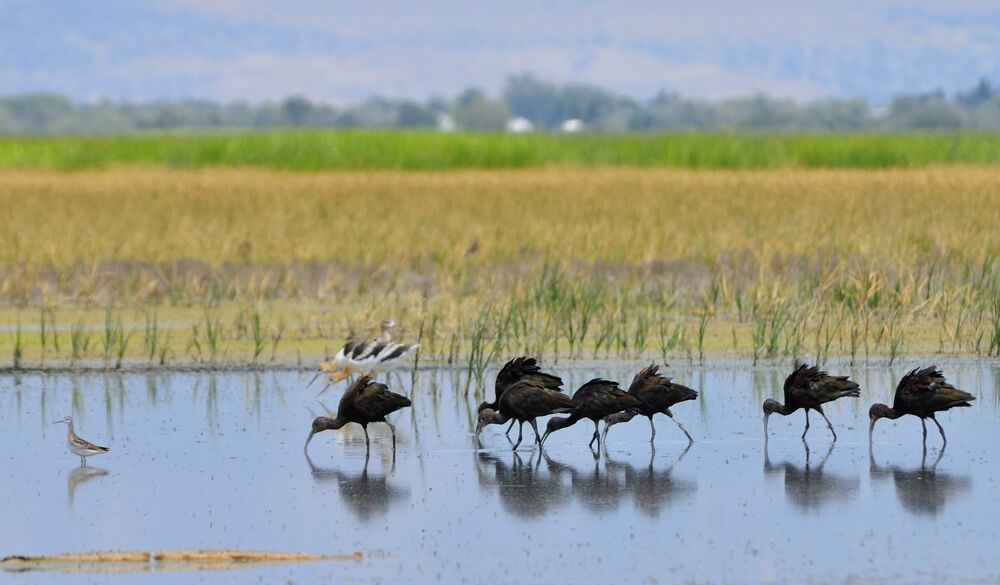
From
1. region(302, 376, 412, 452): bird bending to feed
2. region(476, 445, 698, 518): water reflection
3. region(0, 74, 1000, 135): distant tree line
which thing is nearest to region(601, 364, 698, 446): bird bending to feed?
region(476, 445, 698, 518): water reflection

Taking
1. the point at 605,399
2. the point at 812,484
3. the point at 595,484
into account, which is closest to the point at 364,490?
the point at 595,484

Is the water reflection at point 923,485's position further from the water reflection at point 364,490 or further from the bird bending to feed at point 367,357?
the bird bending to feed at point 367,357

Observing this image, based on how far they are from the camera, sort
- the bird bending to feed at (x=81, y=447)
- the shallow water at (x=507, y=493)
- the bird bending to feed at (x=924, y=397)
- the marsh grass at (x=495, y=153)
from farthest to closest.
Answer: the marsh grass at (x=495, y=153) < the bird bending to feed at (x=924, y=397) < the bird bending to feed at (x=81, y=447) < the shallow water at (x=507, y=493)

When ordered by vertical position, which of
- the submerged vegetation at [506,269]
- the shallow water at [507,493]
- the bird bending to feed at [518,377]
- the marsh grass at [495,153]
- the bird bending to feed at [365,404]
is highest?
the marsh grass at [495,153]

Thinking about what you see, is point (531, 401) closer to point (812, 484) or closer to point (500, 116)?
point (812, 484)

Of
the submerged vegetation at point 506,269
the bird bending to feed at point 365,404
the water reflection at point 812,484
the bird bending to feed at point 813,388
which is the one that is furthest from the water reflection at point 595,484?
the submerged vegetation at point 506,269

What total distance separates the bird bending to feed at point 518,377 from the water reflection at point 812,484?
148cm

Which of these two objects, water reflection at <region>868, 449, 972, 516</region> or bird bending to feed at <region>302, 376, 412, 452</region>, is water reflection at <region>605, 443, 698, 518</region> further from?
bird bending to feed at <region>302, 376, 412, 452</region>

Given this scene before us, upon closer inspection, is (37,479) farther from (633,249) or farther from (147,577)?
(633,249)

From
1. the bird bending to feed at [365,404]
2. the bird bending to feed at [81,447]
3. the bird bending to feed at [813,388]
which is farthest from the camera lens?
the bird bending to feed at [813,388]

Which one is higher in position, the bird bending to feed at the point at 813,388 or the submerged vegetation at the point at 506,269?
the submerged vegetation at the point at 506,269

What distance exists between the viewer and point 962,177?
35.8 meters

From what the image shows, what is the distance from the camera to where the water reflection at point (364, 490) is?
8.85 m

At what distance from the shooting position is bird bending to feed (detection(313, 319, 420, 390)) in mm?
13547
